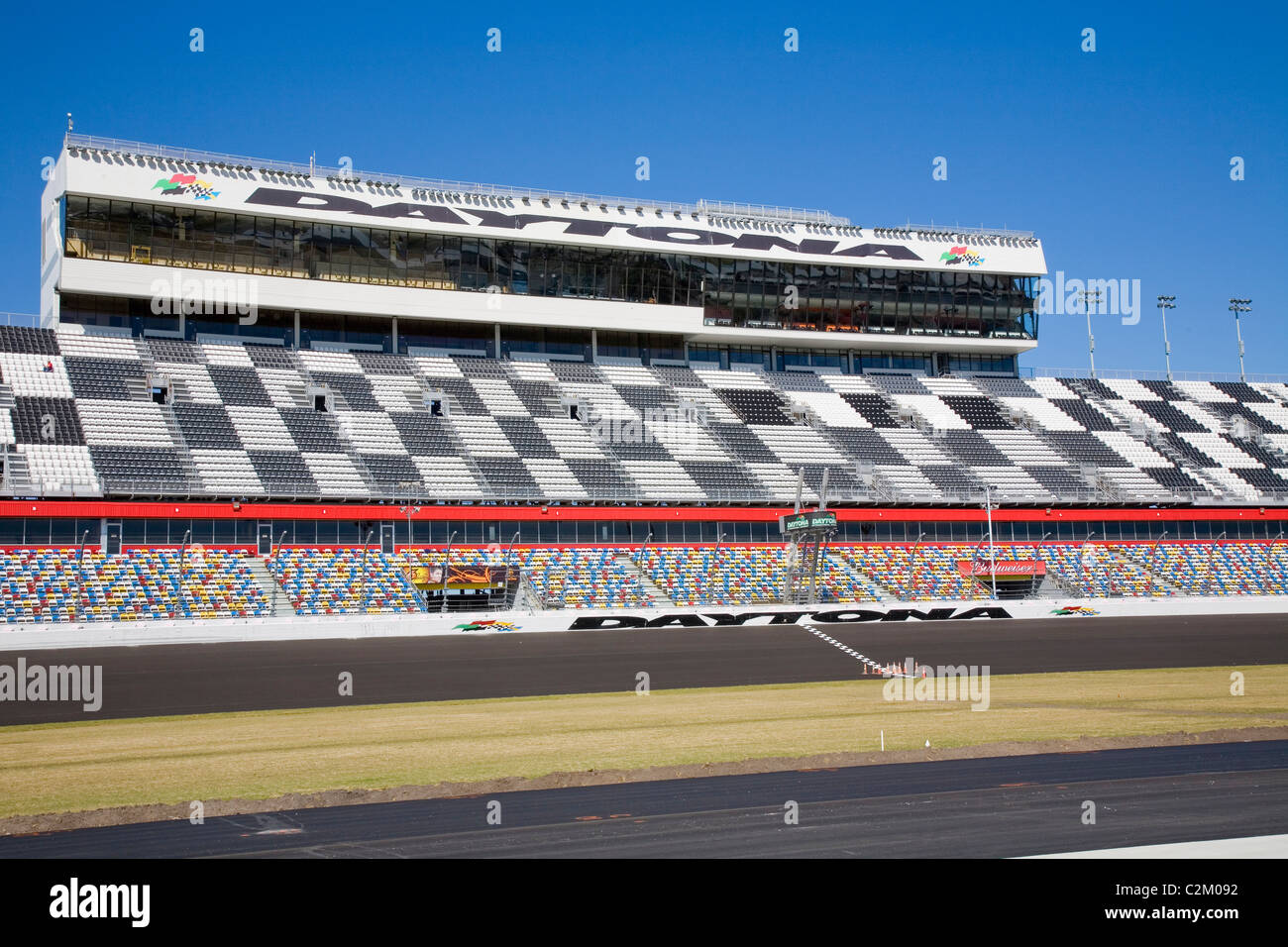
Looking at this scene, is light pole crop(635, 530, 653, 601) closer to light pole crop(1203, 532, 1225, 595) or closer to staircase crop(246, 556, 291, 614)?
staircase crop(246, 556, 291, 614)

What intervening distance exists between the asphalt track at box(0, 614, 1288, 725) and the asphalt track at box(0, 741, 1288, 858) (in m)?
15.5

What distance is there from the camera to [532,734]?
2464 cm

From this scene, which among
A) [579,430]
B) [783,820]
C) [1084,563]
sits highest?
[579,430]

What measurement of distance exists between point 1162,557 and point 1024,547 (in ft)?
27.4

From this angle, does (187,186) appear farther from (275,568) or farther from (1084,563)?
(1084,563)

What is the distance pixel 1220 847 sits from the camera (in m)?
13.0

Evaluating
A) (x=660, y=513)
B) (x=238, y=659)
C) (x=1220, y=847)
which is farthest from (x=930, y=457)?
(x=1220, y=847)

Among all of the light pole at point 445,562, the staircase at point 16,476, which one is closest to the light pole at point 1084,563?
the light pole at point 445,562

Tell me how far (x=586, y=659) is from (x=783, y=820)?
2437 centimetres

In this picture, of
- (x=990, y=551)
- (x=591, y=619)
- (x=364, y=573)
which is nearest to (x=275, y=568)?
(x=364, y=573)

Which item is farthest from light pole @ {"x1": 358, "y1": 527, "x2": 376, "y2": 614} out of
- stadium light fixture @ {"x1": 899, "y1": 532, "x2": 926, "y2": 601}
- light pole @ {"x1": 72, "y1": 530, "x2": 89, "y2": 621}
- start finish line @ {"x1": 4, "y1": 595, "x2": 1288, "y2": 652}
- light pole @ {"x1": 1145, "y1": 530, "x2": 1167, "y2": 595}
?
light pole @ {"x1": 1145, "y1": 530, "x2": 1167, "y2": 595}

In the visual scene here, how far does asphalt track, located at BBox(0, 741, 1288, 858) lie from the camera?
13.9 m
